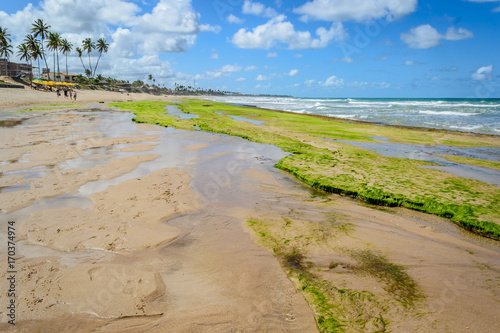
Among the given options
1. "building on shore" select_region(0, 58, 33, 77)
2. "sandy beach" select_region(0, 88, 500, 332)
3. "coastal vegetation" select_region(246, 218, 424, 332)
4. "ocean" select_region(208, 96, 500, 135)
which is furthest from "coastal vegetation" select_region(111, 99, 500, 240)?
"building on shore" select_region(0, 58, 33, 77)

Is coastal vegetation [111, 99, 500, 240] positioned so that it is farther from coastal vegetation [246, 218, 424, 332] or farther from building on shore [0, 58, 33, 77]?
building on shore [0, 58, 33, 77]

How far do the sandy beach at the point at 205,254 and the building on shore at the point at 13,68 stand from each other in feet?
321

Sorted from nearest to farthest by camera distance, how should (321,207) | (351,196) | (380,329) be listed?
(380,329) → (321,207) → (351,196)

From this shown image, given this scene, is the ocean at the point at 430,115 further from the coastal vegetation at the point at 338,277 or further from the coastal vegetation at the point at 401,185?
the coastal vegetation at the point at 338,277

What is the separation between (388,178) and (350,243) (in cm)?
635

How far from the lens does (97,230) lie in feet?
21.3

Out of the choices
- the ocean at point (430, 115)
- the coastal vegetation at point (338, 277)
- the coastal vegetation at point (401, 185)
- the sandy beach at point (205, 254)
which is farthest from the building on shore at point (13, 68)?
the coastal vegetation at point (338, 277)

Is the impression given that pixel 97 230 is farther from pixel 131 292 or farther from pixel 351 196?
pixel 351 196

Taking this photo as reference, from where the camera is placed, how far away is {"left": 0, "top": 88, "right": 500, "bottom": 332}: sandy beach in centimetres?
419

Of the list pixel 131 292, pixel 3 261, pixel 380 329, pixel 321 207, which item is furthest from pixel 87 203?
pixel 380 329

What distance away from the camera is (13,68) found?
87.0 m

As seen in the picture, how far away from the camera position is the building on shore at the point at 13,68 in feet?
268

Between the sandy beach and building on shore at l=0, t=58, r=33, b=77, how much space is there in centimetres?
9798

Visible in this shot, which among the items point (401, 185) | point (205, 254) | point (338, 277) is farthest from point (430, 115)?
point (205, 254)
